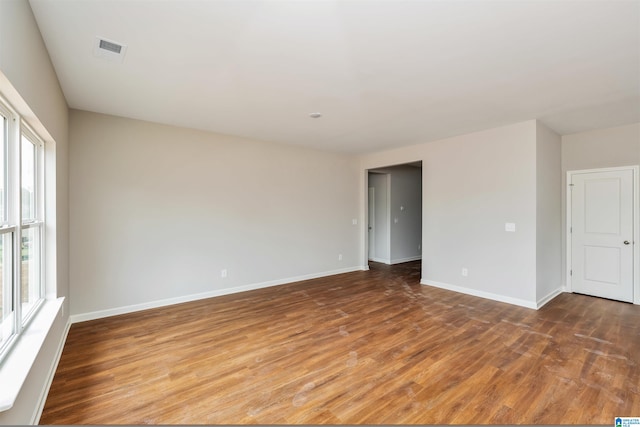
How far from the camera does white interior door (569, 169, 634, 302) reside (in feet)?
13.8

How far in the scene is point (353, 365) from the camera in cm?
249

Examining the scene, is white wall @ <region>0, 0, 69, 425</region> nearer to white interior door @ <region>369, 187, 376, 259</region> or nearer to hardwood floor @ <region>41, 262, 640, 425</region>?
hardwood floor @ <region>41, 262, 640, 425</region>

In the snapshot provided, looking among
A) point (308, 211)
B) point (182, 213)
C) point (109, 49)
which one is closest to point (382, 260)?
point (308, 211)

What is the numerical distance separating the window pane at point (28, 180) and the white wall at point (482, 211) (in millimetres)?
5178

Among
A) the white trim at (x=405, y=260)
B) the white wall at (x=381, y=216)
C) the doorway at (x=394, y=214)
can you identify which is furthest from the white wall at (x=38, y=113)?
the white trim at (x=405, y=260)

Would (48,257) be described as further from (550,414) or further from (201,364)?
(550,414)

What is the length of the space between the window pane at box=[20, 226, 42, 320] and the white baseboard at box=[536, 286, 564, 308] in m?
5.67

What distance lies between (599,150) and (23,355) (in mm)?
6927

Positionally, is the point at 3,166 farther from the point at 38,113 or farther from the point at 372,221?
the point at 372,221

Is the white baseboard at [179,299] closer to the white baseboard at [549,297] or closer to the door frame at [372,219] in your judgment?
the door frame at [372,219]

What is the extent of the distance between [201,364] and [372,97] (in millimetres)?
3144

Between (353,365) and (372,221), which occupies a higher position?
(372,221)

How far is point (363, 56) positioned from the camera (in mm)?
2264

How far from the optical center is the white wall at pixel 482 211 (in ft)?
13.1
